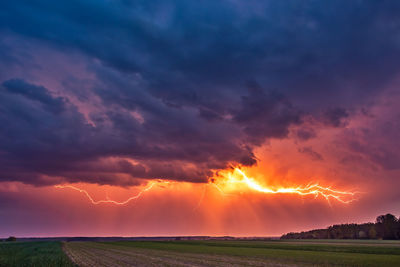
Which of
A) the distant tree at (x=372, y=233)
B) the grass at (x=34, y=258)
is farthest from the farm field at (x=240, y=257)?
the distant tree at (x=372, y=233)

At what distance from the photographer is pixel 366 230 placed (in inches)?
5374

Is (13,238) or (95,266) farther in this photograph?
Answer: (13,238)

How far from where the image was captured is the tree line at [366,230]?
117375 mm

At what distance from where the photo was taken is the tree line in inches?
4621

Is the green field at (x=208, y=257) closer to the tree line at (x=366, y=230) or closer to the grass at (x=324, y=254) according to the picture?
the grass at (x=324, y=254)

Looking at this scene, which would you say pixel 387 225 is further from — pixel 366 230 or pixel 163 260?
pixel 163 260

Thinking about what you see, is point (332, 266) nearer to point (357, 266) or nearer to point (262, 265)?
point (357, 266)

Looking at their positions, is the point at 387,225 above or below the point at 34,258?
above

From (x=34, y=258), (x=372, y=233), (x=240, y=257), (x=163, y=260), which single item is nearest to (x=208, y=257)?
(x=240, y=257)

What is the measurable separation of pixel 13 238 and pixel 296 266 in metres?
172

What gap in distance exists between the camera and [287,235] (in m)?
184

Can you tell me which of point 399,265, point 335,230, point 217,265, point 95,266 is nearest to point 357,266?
point 399,265

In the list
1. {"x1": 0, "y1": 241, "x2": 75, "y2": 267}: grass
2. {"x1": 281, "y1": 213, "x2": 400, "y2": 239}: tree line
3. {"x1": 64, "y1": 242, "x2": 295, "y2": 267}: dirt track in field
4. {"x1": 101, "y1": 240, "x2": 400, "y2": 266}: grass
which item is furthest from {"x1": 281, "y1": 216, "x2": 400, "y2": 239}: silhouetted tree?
{"x1": 0, "y1": 241, "x2": 75, "y2": 267}: grass

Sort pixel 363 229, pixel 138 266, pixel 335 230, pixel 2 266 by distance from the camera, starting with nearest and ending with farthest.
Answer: pixel 2 266 < pixel 138 266 < pixel 363 229 < pixel 335 230
